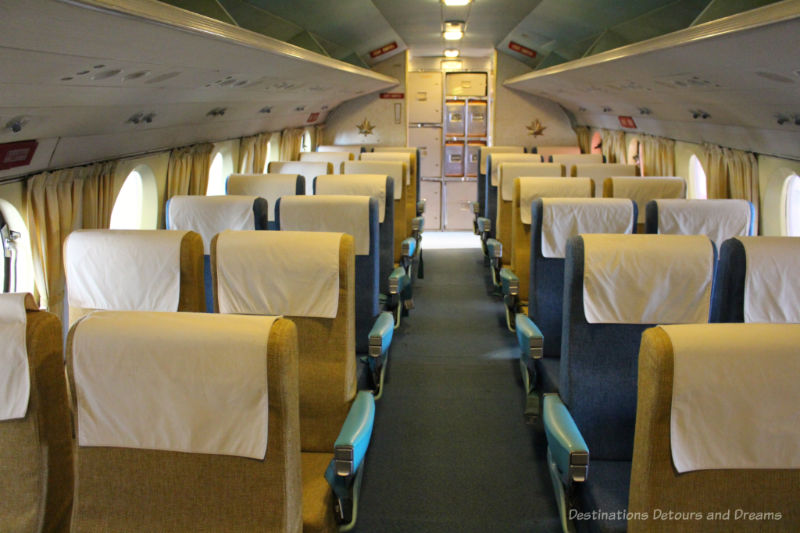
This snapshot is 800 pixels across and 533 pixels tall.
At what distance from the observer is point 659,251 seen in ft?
9.11

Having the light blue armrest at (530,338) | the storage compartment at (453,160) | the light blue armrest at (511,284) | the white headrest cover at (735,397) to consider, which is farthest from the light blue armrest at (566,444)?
the storage compartment at (453,160)

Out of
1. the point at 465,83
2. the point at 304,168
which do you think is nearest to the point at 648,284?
the point at 304,168

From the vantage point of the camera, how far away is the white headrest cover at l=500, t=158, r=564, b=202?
6418mm

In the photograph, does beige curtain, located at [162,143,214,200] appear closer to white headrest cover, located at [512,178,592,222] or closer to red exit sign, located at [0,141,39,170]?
red exit sign, located at [0,141,39,170]

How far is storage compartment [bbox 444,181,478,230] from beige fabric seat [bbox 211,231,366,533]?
33.4ft

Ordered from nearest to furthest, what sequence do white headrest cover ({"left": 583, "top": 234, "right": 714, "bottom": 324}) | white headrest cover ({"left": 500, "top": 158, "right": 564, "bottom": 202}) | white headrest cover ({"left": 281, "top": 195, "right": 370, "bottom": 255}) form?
white headrest cover ({"left": 583, "top": 234, "right": 714, "bottom": 324}) < white headrest cover ({"left": 281, "top": 195, "right": 370, "bottom": 255}) < white headrest cover ({"left": 500, "top": 158, "right": 564, "bottom": 202})

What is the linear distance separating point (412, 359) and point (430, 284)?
272cm

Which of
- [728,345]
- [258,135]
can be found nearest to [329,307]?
[728,345]

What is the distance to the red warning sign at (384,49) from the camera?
37.5 feet

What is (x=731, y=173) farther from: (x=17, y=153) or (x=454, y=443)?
(x=17, y=153)

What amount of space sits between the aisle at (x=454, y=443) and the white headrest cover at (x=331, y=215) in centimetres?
121

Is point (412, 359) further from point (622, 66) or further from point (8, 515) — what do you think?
point (8, 515)

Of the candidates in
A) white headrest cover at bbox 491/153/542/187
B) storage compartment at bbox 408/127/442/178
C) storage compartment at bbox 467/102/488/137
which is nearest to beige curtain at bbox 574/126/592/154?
storage compartment at bbox 467/102/488/137

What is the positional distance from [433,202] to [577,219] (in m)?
9.09
